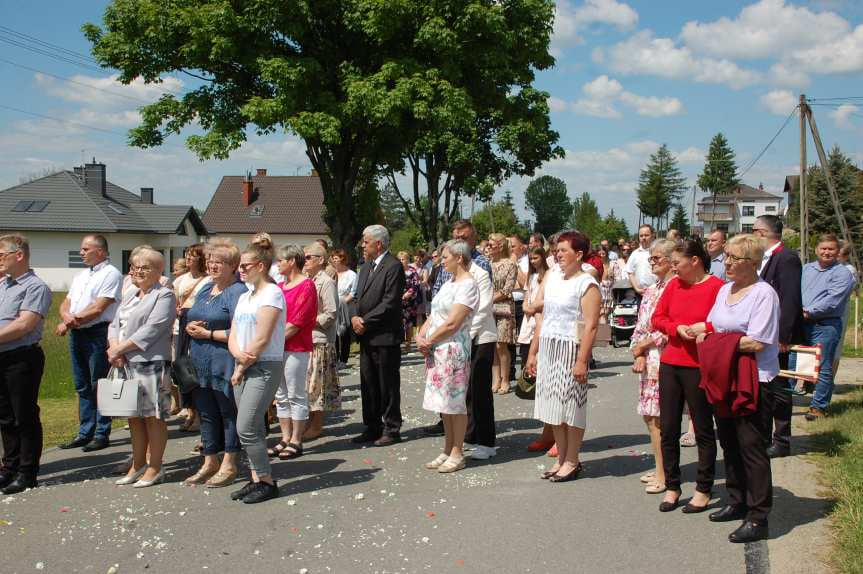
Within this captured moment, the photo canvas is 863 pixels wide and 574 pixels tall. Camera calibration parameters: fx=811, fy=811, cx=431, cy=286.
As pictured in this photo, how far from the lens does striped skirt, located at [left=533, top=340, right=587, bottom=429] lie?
651cm

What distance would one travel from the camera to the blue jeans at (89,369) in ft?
26.1

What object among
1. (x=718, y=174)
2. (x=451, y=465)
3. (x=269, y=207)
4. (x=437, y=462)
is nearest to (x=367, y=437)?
(x=437, y=462)

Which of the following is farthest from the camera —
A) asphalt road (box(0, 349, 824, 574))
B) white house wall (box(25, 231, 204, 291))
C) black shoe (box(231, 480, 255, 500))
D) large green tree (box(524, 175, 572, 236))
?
large green tree (box(524, 175, 572, 236))

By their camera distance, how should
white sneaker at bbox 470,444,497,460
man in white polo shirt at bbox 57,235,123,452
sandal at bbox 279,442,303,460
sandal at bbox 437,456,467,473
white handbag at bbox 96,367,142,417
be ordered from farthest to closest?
man in white polo shirt at bbox 57,235,123,452 → sandal at bbox 279,442,303,460 → white sneaker at bbox 470,444,497,460 → sandal at bbox 437,456,467,473 → white handbag at bbox 96,367,142,417

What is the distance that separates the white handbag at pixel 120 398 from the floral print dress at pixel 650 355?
399 centimetres

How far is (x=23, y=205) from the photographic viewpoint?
178 feet

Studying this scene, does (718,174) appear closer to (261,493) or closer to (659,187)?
(659,187)

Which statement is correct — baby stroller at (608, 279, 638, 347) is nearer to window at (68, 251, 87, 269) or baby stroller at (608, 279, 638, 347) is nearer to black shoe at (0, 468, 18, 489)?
black shoe at (0, 468, 18, 489)

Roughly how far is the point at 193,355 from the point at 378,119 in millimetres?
15478

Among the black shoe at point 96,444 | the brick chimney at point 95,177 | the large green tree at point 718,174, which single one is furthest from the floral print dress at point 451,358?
the large green tree at point 718,174

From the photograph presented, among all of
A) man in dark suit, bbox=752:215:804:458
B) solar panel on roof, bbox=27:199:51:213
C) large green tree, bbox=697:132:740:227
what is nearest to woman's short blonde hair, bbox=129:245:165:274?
man in dark suit, bbox=752:215:804:458

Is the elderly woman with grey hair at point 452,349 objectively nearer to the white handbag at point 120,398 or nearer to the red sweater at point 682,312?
the red sweater at point 682,312

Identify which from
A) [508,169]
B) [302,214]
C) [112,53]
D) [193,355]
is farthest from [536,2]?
[302,214]

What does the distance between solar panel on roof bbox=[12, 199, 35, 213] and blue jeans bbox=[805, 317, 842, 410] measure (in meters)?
54.9
